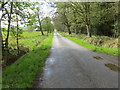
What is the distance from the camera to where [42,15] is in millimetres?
36781

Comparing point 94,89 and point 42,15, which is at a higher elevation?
point 42,15

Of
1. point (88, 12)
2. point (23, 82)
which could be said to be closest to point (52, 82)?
point (23, 82)

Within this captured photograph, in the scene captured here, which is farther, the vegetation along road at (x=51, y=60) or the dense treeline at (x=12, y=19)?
the dense treeline at (x=12, y=19)

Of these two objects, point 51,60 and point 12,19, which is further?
point 12,19

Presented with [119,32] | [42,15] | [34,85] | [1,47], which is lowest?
[34,85]

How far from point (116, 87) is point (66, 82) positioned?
1.80 metres

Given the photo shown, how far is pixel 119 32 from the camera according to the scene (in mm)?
12984

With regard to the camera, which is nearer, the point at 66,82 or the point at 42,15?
the point at 66,82

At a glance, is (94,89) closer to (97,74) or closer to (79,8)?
Result: (97,74)

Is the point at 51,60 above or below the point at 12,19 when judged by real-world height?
below

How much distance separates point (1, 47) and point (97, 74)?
7.08 metres

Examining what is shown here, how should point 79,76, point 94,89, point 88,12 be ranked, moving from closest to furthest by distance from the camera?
1. point 94,89
2. point 79,76
3. point 88,12

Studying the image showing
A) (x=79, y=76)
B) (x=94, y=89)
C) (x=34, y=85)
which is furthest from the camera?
(x=79, y=76)

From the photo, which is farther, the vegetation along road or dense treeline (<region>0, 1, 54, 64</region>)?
dense treeline (<region>0, 1, 54, 64</region>)
